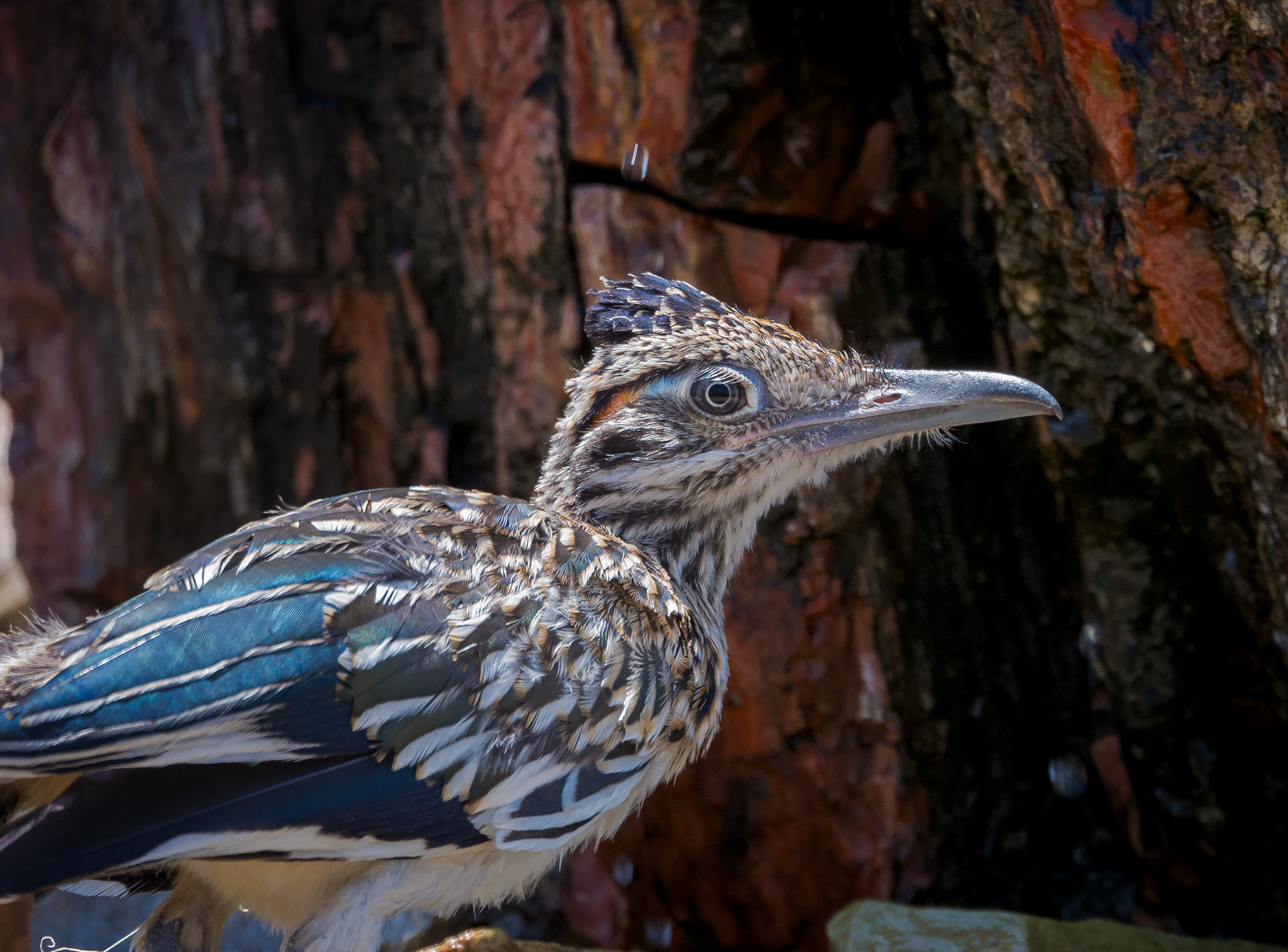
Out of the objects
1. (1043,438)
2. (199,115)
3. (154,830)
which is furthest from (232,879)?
(199,115)

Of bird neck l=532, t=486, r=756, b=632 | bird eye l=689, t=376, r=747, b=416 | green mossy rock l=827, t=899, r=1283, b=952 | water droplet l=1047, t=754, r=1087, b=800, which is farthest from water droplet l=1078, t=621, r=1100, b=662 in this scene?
bird eye l=689, t=376, r=747, b=416

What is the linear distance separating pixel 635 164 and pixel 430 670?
2222mm

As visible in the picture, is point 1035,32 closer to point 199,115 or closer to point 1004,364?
point 1004,364

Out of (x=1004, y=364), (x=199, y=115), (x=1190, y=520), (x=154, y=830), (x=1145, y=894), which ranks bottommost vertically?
(x=1145, y=894)

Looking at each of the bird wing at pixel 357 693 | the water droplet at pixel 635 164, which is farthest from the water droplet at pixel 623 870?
the water droplet at pixel 635 164

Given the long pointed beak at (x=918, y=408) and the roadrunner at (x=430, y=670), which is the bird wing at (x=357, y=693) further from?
the long pointed beak at (x=918, y=408)

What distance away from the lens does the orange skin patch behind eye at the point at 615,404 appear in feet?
11.2

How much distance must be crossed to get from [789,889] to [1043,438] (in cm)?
192

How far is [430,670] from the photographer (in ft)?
8.66

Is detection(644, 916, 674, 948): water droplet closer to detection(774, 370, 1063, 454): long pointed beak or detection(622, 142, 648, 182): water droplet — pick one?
detection(774, 370, 1063, 454): long pointed beak

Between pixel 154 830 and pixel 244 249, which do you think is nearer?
pixel 154 830

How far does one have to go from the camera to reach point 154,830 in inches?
95.4

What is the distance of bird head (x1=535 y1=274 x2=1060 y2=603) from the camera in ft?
11.0

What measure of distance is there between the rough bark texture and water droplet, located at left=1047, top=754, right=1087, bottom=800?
1 cm
